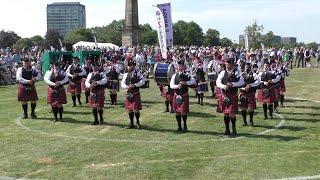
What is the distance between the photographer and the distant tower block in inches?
2157

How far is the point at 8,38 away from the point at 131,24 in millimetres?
45035

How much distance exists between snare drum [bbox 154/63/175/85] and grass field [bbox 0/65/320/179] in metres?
1.16

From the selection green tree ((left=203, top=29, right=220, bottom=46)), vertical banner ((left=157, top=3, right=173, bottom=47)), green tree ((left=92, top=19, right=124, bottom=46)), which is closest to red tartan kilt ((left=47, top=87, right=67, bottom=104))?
vertical banner ((left=157, top=3, right=173, bottom=47))

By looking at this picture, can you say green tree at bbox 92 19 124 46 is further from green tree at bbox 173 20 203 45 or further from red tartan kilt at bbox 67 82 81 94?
red tartan kilt at bbox 67 82 81 94

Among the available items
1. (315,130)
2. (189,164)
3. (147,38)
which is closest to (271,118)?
(315,130)

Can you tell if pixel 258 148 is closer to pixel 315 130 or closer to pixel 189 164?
pixel 189 164

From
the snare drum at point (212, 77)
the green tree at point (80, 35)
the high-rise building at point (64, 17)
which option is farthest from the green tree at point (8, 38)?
the snare drum at point (212, 77)

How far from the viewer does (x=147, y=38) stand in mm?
112000

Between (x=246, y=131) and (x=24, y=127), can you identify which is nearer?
(x=246, y=131)

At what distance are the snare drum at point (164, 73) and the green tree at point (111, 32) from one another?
103m

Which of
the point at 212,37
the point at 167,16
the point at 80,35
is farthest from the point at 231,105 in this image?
the point at 212,37

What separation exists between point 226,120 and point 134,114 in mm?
2915

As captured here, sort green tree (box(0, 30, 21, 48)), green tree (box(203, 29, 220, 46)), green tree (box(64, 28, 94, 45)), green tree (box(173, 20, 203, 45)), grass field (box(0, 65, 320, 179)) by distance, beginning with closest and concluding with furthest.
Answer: grass field (box(0, 65, 320, 179)) → green tree (box(0, 30, 21, 48)) → green tree (box(64, 28, 94, 45)) → green tree (box(173, 20, 203, 45)) → green tree (box(203, 29, 220, 46))

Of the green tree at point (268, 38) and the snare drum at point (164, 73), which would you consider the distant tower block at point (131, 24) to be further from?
the snare drum at point (164, 73)
